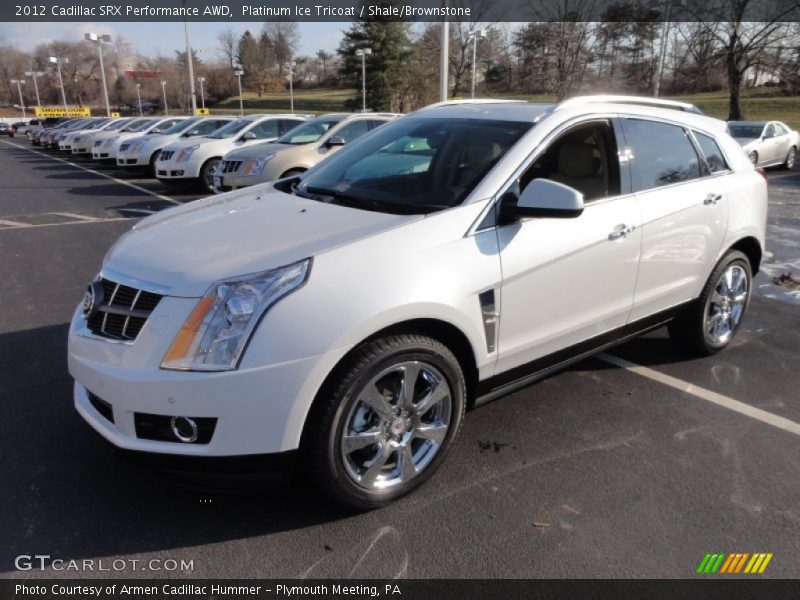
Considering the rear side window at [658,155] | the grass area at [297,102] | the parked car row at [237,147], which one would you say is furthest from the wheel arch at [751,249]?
the grass area at [297,102]

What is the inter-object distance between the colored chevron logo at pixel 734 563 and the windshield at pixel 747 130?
710 inches

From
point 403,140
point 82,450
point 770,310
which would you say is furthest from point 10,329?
point 770,310

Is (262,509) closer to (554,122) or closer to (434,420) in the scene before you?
(434,420)

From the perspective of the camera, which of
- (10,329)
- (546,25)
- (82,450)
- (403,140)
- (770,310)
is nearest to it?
(82,450)

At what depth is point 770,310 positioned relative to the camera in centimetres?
559

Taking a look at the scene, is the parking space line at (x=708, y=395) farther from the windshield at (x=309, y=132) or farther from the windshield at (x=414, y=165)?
the windshield at (x=309, y=132)

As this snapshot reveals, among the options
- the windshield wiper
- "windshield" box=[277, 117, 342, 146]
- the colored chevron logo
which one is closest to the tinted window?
"windshield" box=[277, 117, 342, 146]

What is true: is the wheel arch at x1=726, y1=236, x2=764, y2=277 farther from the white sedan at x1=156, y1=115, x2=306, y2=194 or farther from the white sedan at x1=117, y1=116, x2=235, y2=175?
the white sedan at x1=117, y1=116, x2=235, y2=175

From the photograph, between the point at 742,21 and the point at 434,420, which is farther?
the point at 742,21

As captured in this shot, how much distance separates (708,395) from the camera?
12.8ft

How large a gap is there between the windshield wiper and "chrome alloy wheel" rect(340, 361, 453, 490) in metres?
0.88

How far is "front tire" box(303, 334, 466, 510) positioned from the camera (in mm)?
2455
